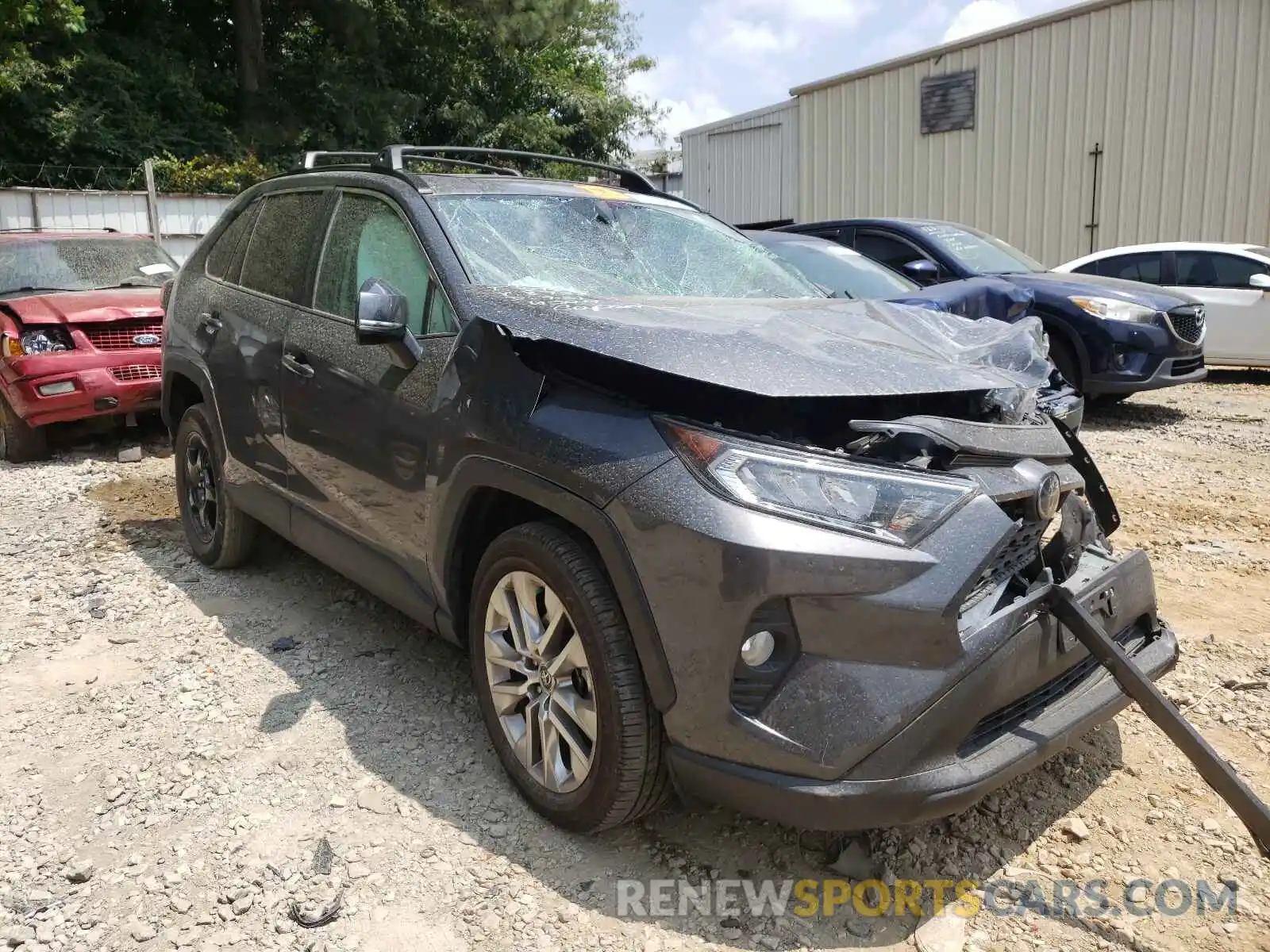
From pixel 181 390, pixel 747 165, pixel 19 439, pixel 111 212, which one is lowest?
pixel 19 439

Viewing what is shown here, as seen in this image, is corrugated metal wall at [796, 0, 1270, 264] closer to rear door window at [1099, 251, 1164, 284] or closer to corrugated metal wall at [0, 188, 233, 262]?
rear door window at [1099, 251, 1164, 284]

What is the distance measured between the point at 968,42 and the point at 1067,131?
2.01m

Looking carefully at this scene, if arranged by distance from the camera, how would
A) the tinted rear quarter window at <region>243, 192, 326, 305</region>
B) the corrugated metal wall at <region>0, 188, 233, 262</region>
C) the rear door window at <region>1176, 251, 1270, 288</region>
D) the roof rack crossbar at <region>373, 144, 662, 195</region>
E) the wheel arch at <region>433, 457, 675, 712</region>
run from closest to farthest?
the wheel arch at <region>433, 457, 675, 712</region> → the roof rack crossbar at <region>373, 144, 662, 195</region> → the tinted rear quarter window at <region>243, 192, 326, 305</region> → the rear door window at <region>1176, 251, 1270, 288</region> → the corrugated metal wall at <region>0, 188, 233, 262</region>

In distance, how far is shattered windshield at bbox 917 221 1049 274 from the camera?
826 centimetres

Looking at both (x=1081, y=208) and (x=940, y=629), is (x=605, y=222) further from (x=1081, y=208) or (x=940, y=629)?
(x=1081, y=208)

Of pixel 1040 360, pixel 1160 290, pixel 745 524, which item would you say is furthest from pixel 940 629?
pixel 1160 290

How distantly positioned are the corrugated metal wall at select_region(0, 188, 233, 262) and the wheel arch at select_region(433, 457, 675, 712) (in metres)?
10.2

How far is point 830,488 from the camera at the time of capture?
7.51ft

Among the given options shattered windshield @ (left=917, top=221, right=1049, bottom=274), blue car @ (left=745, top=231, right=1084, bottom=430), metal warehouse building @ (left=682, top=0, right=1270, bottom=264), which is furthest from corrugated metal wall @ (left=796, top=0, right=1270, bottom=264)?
blue car @ (left=745, top=231, right=1084, bottom=430)

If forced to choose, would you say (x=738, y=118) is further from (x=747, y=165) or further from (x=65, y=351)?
(x=65, y=351)

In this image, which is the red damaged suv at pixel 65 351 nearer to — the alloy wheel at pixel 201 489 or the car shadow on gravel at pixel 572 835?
the alloy wheel at pixel 201 489

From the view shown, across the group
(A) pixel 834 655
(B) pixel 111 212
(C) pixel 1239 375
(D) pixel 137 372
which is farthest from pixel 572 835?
(B) pixel 111 212

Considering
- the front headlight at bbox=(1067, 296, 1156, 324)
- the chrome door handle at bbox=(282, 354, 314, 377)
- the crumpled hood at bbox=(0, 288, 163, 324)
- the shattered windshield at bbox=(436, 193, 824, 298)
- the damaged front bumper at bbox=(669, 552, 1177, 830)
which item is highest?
the shattered windshield at bbox=(436, 193, 824, 298)

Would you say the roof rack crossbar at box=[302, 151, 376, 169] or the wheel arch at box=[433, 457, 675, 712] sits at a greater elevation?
the roof rack crossbar at box=[302, 151, 376, 169]
